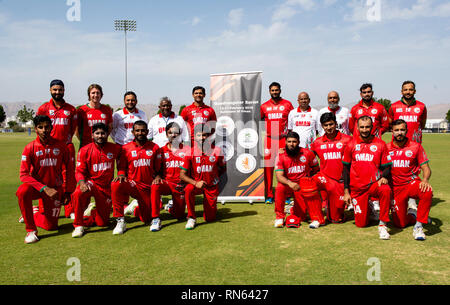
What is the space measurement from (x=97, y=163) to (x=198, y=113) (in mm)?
2543

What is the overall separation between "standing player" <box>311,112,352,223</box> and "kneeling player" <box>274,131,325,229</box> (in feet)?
0.70

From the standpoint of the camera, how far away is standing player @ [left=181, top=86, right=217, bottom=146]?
23.1ft

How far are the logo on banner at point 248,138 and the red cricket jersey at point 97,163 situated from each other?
9.69 feet

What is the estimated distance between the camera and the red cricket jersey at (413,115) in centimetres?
653

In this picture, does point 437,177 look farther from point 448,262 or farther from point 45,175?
point 45,175

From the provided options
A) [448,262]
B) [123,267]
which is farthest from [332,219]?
[123,267]

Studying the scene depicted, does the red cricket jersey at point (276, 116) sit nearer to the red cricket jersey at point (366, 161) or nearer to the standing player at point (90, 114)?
the red cricket jersey at point (366, 161)

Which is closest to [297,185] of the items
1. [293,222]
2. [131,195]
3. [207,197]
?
Answer: [293,222]

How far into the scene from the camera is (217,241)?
178 inches

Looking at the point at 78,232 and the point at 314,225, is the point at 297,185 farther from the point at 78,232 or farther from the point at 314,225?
the point at 78,232

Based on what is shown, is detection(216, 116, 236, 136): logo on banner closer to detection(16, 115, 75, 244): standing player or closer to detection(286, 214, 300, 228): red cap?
detection(286, 214, 300, 228): red cap

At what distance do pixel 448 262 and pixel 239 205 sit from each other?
4141 millimetres

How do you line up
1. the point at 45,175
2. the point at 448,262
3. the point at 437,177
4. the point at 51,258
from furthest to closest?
the point at 437,177
the point at 45,175
the point at 51,258
the point at 448,262

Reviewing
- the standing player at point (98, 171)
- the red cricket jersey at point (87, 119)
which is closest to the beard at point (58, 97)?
the red cricket jersey at point (87, 119)
